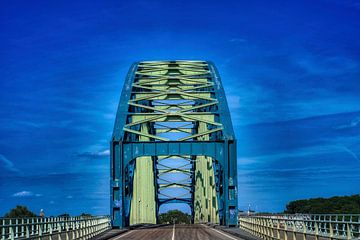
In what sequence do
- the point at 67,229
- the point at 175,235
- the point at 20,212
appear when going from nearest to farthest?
1. the point at 67,229
2. the point at 175,235
3. the point at 20,212

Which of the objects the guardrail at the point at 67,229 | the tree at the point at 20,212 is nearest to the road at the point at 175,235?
the guardrail at the point at 67,229

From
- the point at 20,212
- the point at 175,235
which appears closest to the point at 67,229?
the point at 175,235

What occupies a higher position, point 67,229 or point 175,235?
point 67,229

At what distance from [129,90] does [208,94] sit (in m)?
8.27

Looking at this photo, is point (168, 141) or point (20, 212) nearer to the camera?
point (168, 141)

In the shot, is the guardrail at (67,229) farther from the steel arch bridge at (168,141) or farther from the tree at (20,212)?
the tree at (20,212)

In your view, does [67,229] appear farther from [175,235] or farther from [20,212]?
[20,212]

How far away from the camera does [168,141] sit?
50.5 metres

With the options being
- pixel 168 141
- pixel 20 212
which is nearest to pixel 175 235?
pixel 168 141

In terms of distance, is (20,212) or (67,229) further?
(20,212)

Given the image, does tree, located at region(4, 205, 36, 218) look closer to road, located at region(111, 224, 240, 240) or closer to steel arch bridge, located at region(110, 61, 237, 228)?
steel arch bridge, located at region(110, 61, 237, 228)

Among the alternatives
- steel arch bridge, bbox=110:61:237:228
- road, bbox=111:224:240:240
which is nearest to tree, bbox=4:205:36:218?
steel arch bridge, bbox=110:61:237:228

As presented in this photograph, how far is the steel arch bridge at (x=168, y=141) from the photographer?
4928 cm

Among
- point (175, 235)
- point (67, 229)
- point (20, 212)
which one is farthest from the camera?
point (20, 212)
